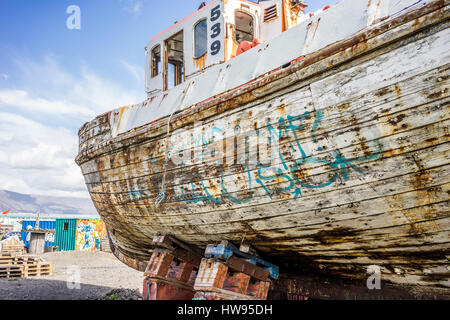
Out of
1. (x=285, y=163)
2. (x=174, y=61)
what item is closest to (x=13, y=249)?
(x=174, y=61)

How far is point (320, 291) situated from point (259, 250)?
712 millimetres

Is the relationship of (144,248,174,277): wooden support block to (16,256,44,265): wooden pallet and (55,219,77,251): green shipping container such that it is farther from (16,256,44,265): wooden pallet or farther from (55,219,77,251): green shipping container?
(55,219,77,251): green shipping container

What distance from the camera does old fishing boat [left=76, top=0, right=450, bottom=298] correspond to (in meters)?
2.29

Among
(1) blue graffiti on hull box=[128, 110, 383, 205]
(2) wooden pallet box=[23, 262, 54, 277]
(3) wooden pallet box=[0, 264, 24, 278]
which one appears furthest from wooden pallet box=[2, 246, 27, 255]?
(1) blue graffiti on hull box=[128, 110, 383, 205]

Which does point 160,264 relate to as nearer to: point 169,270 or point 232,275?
point 169,270

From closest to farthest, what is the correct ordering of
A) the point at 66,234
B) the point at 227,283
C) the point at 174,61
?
1. the point at 227,283
2. the point at 174,61
3. the point at 66,234

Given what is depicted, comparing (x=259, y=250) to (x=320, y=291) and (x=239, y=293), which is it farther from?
(x=320, y=291)

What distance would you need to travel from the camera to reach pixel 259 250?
3545mm

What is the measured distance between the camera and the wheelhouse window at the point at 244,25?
4424mm

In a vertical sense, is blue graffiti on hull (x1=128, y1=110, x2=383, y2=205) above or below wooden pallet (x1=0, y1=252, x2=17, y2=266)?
above

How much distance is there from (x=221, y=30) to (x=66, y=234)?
19984mm

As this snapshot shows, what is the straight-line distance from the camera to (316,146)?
8.64ft

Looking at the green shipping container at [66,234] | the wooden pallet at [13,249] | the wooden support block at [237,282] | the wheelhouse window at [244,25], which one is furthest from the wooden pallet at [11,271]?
the green shipping container at [66,234]

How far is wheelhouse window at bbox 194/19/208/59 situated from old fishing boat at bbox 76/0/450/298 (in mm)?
61
